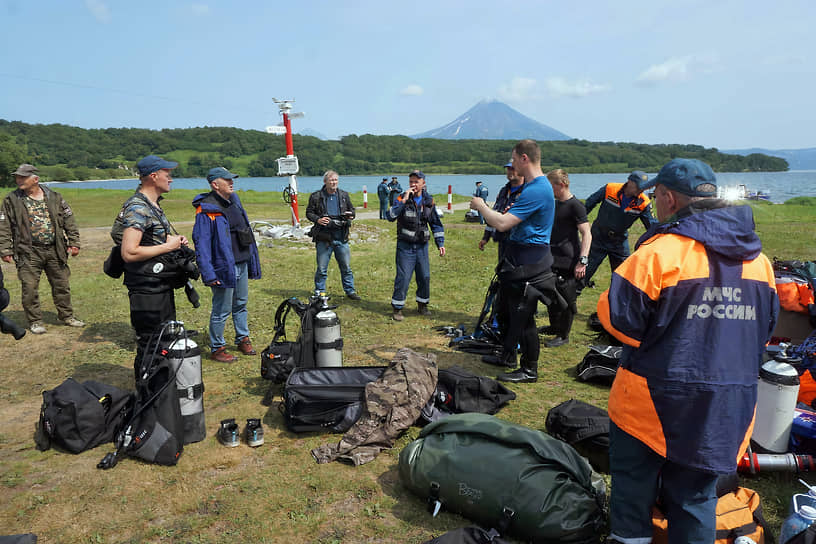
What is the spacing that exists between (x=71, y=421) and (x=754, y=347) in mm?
5259

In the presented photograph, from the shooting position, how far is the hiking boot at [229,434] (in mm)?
4438

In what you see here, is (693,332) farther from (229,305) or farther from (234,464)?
(229,305)

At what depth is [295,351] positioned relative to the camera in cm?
531

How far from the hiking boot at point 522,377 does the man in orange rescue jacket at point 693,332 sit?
3184 mm

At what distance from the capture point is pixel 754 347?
2.29m

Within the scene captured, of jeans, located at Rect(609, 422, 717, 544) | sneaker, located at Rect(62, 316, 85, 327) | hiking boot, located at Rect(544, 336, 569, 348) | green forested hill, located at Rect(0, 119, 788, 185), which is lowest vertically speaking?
hiking boot, located at Rect(544, 336, 569, 348)

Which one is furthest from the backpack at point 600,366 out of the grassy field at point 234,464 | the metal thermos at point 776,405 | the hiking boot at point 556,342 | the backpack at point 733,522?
the backpack at point 733,522

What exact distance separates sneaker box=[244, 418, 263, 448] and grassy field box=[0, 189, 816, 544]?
0.25ft

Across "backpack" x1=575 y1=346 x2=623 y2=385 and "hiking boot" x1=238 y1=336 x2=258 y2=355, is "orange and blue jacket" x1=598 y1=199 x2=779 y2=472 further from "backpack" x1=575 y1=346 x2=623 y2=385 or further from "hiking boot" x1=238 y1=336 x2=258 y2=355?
"hiking boot" x1=238 y1=336 x2=258 y2=355

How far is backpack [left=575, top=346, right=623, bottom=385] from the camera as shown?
5648mm

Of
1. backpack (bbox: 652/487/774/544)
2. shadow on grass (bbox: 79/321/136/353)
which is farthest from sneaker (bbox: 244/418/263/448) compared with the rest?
shadow on grass (bbox: 79/321/136/353)

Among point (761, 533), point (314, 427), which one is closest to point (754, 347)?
point (761, 533)

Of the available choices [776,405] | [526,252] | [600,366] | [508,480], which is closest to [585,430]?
[508,480]

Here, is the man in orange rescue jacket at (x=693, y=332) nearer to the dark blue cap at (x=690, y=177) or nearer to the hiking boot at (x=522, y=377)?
the dark blue cap at (x=690, y=177)
